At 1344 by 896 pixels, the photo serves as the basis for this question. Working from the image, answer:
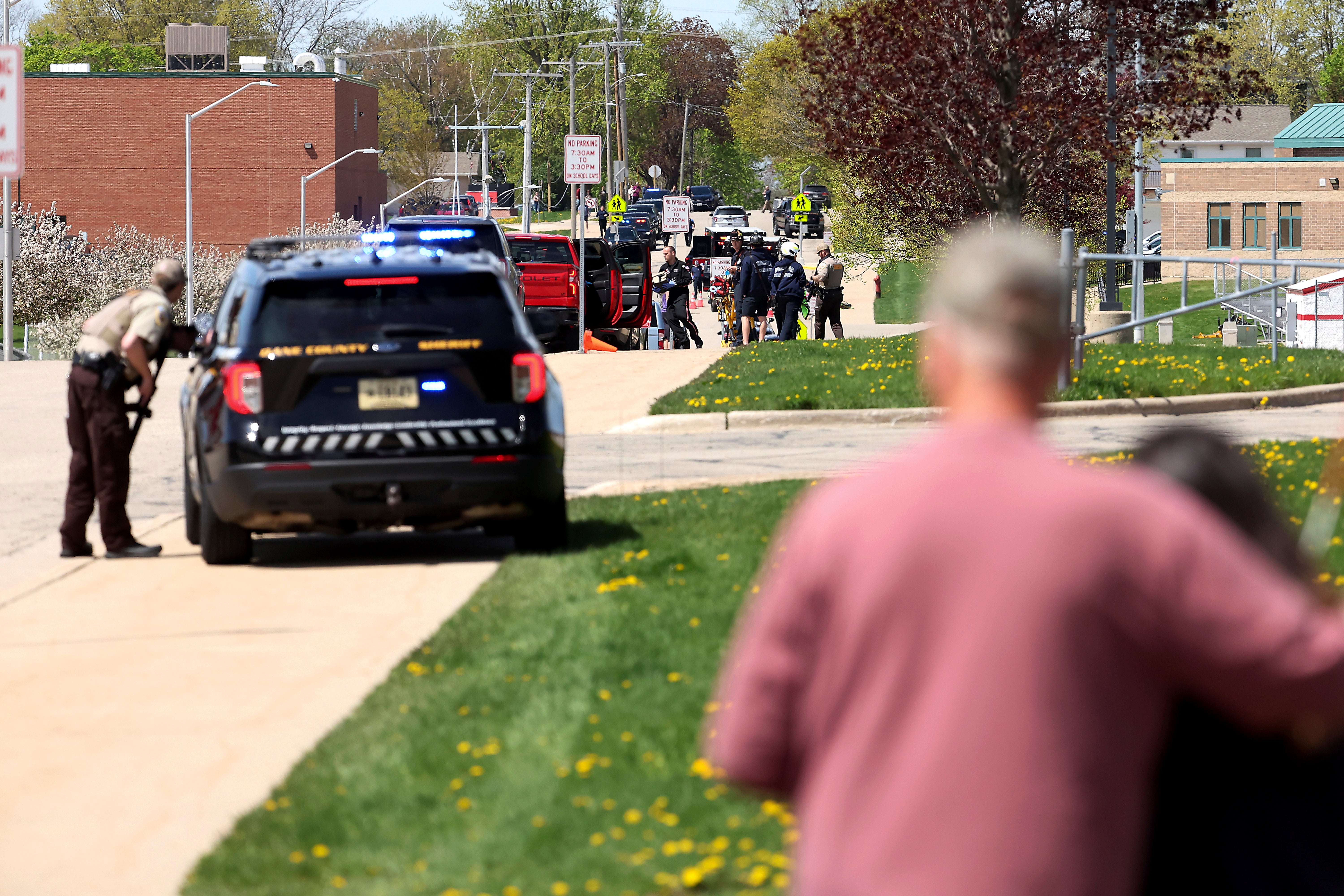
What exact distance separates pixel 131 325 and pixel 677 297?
66.4 ft

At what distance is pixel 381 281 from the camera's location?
10109 mm

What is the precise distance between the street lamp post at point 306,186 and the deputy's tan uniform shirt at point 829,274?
139 feet

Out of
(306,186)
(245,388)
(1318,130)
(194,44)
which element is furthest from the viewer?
(194,44)

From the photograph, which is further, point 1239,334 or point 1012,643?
point 1239,334

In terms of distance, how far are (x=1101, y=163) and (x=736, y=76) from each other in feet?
375

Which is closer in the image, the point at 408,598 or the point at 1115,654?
the point at 1115,654

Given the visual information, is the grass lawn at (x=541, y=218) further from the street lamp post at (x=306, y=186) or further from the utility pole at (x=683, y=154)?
the street lamp post at (x=306, y=186)

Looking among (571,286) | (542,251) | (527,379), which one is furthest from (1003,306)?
(542,251)

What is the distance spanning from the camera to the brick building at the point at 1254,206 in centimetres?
8194

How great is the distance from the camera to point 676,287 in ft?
98.9

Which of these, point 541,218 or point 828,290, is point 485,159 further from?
point 828,290

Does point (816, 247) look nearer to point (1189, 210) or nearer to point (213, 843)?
point (1189, 210)

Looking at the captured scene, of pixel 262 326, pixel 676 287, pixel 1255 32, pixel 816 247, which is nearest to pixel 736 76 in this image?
pixel 1255 32

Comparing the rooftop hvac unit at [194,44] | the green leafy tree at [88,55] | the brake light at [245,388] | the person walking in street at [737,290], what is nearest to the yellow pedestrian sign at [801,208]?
the person walking in street at [737,290]
